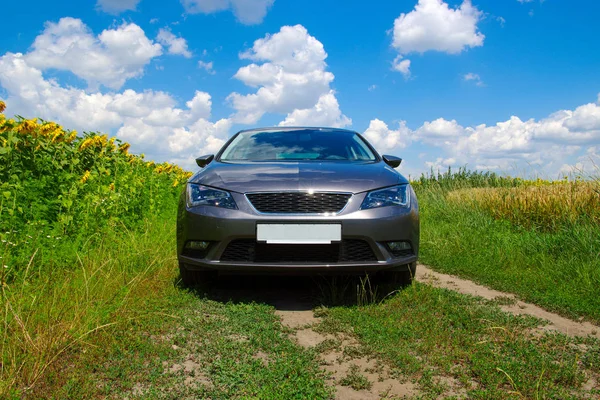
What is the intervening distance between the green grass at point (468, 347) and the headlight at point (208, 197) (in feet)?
3.85

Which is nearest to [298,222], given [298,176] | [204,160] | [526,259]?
[298,176]

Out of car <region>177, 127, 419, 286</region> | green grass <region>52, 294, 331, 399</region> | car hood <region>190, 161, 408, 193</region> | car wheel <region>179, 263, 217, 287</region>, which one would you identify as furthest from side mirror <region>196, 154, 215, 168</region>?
green grass <region>52, 294, 331, 399</region>

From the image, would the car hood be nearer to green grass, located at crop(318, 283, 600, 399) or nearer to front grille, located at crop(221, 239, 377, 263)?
front grille, located at crop(221, 239, 377, 263)

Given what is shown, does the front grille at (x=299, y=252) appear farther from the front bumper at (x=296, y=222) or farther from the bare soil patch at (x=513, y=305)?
the bare soil patch at (x=513, y=305)

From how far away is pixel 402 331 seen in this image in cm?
345

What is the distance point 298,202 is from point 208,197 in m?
0.76

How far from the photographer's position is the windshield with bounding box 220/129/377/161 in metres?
5.04

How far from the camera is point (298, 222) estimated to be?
3809mm

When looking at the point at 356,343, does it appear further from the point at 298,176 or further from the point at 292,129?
the point at 292,129

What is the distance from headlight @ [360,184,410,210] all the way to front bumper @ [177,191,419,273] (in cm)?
5

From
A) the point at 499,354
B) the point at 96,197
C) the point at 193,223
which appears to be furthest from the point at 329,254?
the point at 96,197

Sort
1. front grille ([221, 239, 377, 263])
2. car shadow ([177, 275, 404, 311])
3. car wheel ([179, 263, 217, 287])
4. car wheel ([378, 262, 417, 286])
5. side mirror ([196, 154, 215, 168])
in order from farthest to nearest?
side mirror ([196, 154, 215, 168]), car wheel ([378, 262, 417, 286]), car wheel ([179, 263, 217, 287]), car shadow ([177, 275, 404, 311]), front grille ([221, 239, 377, 263])

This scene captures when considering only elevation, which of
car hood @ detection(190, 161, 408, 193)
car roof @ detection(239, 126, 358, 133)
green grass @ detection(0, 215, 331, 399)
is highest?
car roof @ detection(239, 126, 358, 133)

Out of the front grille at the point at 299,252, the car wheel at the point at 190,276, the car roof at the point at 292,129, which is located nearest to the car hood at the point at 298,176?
the front grille at the point at 299,252
